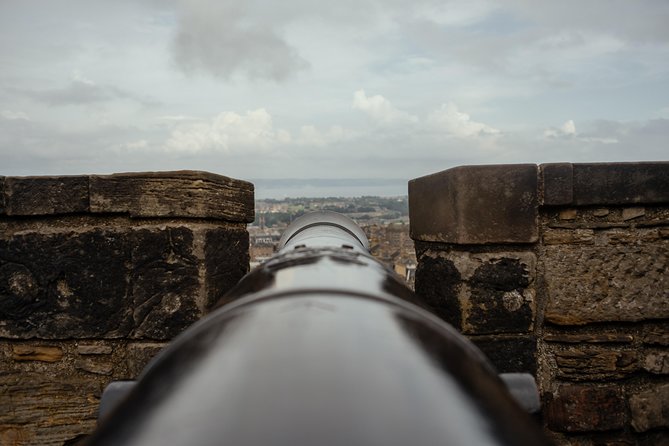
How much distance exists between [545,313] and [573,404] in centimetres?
48

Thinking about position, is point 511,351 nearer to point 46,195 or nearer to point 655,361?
point 655,361

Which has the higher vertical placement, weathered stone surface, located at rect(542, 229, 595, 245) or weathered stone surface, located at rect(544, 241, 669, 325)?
weathered stone surface, located at rect(542, 229, 595, 245)

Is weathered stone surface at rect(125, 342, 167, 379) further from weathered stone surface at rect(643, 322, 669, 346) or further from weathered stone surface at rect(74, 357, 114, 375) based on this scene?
weathered stone surface at rect(643, 322, 669, 346)

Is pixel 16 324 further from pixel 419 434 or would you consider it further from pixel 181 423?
pixel 419 434

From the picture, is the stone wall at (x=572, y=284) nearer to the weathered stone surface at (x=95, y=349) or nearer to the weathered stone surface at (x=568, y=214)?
the weathered stone surface at (x=568, y=214)

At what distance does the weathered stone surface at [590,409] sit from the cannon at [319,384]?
2.03 metres

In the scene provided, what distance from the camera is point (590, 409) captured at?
249cm

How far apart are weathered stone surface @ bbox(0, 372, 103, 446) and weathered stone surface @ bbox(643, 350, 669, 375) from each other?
9.34 feet

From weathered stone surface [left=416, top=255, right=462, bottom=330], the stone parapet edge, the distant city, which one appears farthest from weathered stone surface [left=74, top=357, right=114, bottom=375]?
the distant city

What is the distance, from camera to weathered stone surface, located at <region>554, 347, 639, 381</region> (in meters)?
2.50

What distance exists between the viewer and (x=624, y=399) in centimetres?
250

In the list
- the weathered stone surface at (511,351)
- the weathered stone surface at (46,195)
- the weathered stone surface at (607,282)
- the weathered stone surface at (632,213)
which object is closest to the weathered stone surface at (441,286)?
the weathered stone surface at (511,351)

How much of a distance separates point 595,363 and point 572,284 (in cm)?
43

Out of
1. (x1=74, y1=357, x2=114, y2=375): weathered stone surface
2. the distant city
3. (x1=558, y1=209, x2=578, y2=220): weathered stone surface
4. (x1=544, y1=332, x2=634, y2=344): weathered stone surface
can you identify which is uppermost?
(x1=558, y1=209, x2=578, y2=220): weathered stone surface
